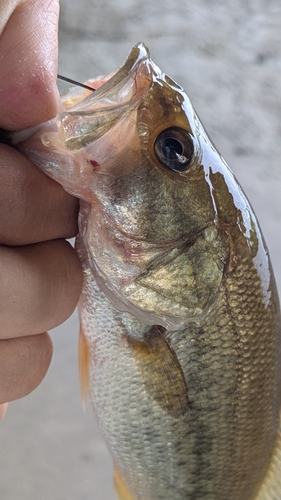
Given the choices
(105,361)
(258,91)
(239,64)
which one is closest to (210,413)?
(105,361)

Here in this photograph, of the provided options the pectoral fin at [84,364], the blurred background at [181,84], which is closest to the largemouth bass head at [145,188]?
the pectoral fin at [84,364]

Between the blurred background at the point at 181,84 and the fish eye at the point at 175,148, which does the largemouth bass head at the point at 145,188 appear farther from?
the blurred background at the point at 181,84

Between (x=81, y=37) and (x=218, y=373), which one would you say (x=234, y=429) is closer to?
(x=218, y=373)

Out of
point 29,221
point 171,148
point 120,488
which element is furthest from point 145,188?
point 120,488

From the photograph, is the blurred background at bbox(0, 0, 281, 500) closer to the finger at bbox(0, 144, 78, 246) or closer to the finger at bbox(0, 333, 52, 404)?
the finger at bbox(0, 333, 52, 404)

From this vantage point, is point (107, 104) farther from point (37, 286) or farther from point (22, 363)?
point (22, 363)

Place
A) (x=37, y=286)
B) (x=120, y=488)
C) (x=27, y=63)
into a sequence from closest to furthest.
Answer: (x=27, y=63), (x=37, y=286), (x=120, y=488)
